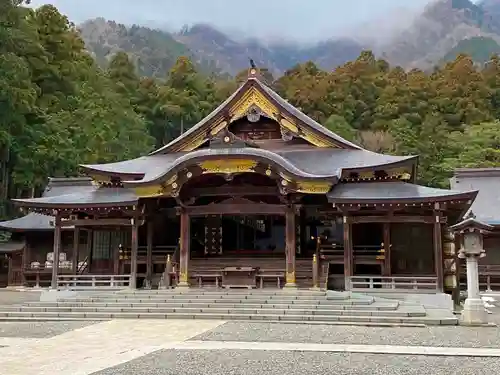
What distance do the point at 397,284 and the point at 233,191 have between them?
5.66 metres

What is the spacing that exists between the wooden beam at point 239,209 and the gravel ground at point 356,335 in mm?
5296

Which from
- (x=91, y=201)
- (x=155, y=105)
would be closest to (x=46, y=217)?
(x=91, y=201)

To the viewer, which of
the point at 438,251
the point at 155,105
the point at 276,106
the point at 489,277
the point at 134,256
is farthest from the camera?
the point at 155,105

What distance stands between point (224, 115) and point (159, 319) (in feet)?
28.1

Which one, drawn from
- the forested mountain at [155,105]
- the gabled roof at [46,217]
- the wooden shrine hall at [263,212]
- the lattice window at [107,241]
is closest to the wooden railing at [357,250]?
the wooden shrine hall at [263,212]

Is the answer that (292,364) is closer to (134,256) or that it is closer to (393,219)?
(393,219)

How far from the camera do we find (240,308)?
44.6 feet

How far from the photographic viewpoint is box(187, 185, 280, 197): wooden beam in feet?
57.1

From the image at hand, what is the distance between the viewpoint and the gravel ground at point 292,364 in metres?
6.96

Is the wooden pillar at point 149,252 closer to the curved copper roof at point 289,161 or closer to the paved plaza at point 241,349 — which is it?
the curved copper roof at point 289,161

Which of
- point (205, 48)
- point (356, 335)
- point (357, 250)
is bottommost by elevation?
point (356, 335)

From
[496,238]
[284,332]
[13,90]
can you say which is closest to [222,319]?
[284,332]

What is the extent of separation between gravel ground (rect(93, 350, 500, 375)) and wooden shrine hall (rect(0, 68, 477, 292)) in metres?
7.83

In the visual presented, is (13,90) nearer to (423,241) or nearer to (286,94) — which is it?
(423,241)
